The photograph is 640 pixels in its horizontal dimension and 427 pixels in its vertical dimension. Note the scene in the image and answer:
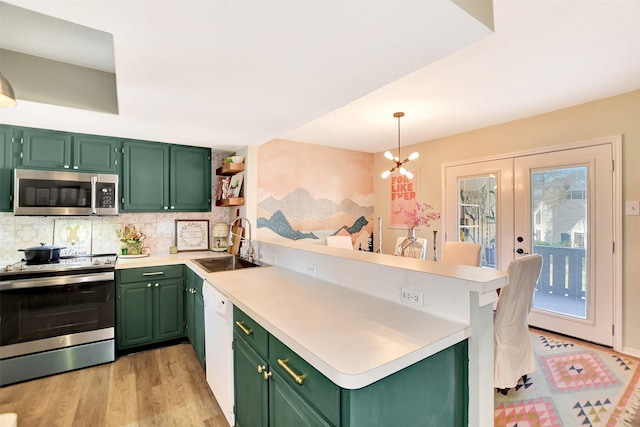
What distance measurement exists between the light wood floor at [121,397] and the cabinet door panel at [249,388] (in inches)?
17.5

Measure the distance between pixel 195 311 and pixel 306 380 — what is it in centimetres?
188

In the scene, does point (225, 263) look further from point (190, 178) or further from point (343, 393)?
point (343, 393)

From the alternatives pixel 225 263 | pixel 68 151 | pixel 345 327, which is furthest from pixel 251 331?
pixel 68 151

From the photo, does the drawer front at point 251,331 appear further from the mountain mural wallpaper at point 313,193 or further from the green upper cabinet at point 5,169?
the green upper cabinet at point 5,169

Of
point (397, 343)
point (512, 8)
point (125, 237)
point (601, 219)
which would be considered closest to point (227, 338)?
point (397, 343)

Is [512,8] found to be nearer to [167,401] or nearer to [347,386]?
[347,386]

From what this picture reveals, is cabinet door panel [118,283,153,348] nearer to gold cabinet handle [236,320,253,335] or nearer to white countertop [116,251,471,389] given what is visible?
white countertop [116,251,471,389]

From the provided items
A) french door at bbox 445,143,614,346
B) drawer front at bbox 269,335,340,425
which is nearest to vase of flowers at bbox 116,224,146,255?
drawer front at bbox 269,335,340,425

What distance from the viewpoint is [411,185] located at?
4.72 meters

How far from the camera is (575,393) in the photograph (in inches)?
84.7

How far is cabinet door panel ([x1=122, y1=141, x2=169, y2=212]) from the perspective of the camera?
10.3 feet

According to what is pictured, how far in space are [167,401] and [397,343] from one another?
194 cm

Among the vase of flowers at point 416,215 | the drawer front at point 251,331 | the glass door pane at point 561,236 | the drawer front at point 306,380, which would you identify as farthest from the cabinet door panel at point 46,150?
the glass door pane at point 561,236

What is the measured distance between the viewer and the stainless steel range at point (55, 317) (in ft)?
7.50
